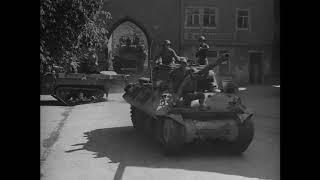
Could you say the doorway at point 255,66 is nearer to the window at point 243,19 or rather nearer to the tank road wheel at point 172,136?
the window at point 243,19

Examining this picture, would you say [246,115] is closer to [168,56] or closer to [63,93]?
[168,56]

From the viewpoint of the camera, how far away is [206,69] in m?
5.32

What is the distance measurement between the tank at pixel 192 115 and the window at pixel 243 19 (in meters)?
0.57

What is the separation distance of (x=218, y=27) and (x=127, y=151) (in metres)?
1.73

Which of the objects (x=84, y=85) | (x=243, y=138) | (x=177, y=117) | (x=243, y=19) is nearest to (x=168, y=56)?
(x=177, y=117)

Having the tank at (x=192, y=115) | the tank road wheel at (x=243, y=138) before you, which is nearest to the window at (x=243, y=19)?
the tank at (x=192, y=115)

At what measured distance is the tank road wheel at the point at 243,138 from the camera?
17.3 feet

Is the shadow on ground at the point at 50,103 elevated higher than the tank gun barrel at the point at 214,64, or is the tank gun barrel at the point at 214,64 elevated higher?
the tank gun barrel at the point at 214,64

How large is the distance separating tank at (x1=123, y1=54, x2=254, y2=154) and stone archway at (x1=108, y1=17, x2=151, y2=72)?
1.08 ft
